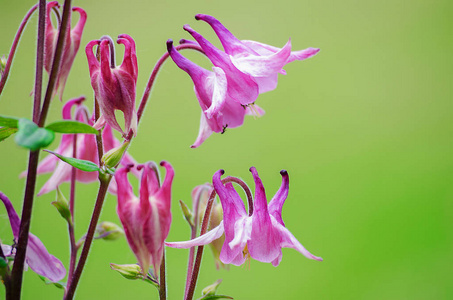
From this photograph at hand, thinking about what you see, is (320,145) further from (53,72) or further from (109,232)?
(53,72)

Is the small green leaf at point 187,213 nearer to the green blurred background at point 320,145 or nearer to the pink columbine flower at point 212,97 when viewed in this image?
the pink columbine flower at point 212,97

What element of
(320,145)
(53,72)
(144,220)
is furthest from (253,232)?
(320,145)

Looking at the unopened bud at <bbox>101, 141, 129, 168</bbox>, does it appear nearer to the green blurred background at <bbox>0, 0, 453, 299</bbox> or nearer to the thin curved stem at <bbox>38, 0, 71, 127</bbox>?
the thin curved stem at <bbox>38, 0, 71, 127</bbox>

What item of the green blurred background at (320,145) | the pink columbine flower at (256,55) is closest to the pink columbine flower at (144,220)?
the pink columbine flower at (256,55)

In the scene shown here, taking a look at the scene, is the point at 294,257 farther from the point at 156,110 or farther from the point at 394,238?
the point at 156,110

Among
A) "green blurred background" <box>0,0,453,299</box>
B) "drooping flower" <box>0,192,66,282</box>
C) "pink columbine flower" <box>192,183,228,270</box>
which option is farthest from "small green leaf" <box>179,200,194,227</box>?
"green blurred background" <box>0,0,453,299</box>

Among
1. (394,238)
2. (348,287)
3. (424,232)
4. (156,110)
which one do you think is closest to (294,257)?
(348,287)
